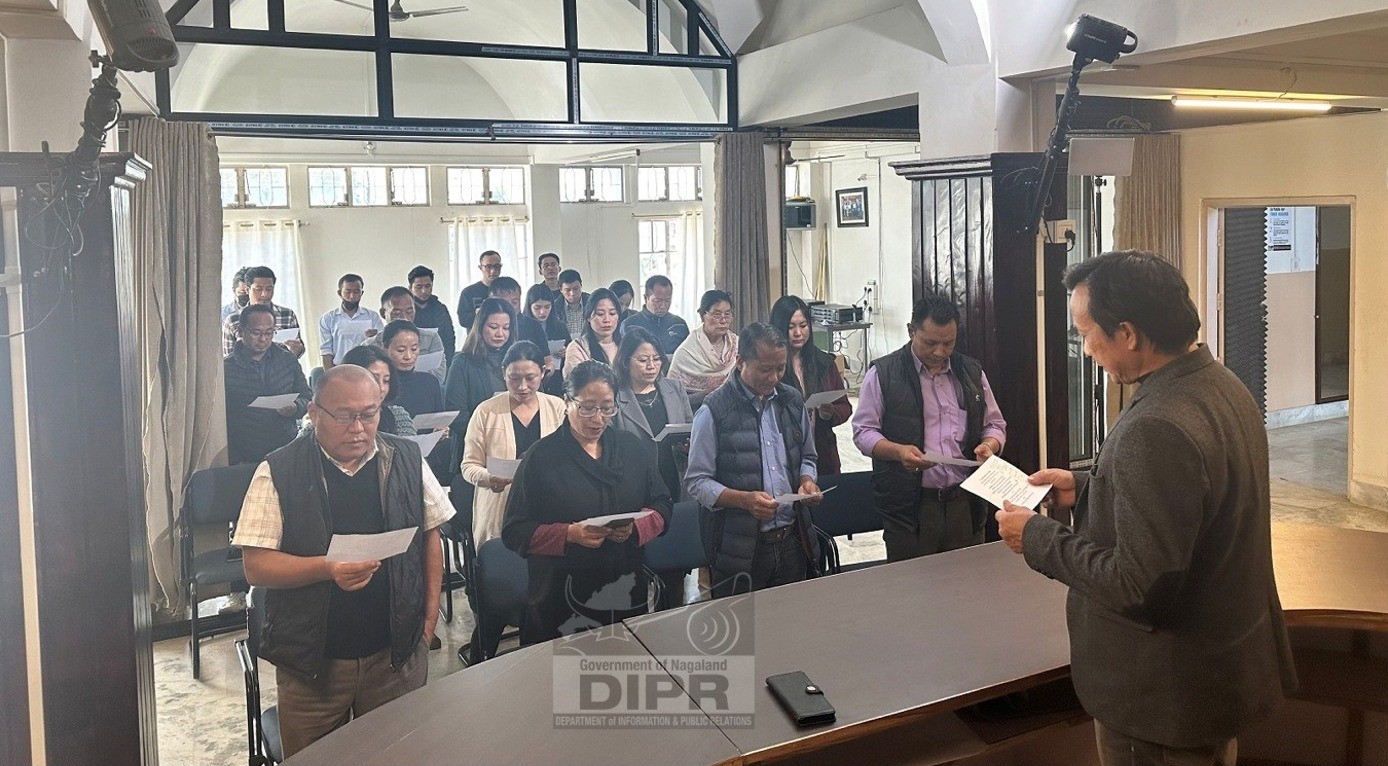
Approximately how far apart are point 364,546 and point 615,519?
34.3 inches

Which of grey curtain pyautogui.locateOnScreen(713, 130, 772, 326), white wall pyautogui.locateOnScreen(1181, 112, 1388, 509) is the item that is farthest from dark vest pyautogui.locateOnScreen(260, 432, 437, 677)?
white wall pyautogui.locateOnScreen(1181, 112, 1388, 509)

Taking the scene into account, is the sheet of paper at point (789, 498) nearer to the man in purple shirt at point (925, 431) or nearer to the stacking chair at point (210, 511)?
the man in purple shirt at point (925, 431)

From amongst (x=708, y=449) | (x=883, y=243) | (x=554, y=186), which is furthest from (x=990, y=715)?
Answer: (x=883, y=243)

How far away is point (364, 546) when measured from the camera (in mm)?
3154

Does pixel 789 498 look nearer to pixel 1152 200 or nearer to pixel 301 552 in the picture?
pixel 301 552

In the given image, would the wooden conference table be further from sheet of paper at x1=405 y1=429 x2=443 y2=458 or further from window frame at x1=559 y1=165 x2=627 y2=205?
window frame at x1=559 y1=165 x2=627 y2=205

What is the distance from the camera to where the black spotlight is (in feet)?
13.7

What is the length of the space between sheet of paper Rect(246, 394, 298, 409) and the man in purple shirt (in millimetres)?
3140

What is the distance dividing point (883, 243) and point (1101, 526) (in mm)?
11749

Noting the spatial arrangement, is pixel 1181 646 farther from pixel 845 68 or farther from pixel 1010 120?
pixel 845 68

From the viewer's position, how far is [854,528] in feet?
16.2

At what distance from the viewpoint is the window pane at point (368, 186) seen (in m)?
11.8

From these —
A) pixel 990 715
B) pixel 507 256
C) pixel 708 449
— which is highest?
pixel 507 256

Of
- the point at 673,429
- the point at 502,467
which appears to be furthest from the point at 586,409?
the point at 673,429
